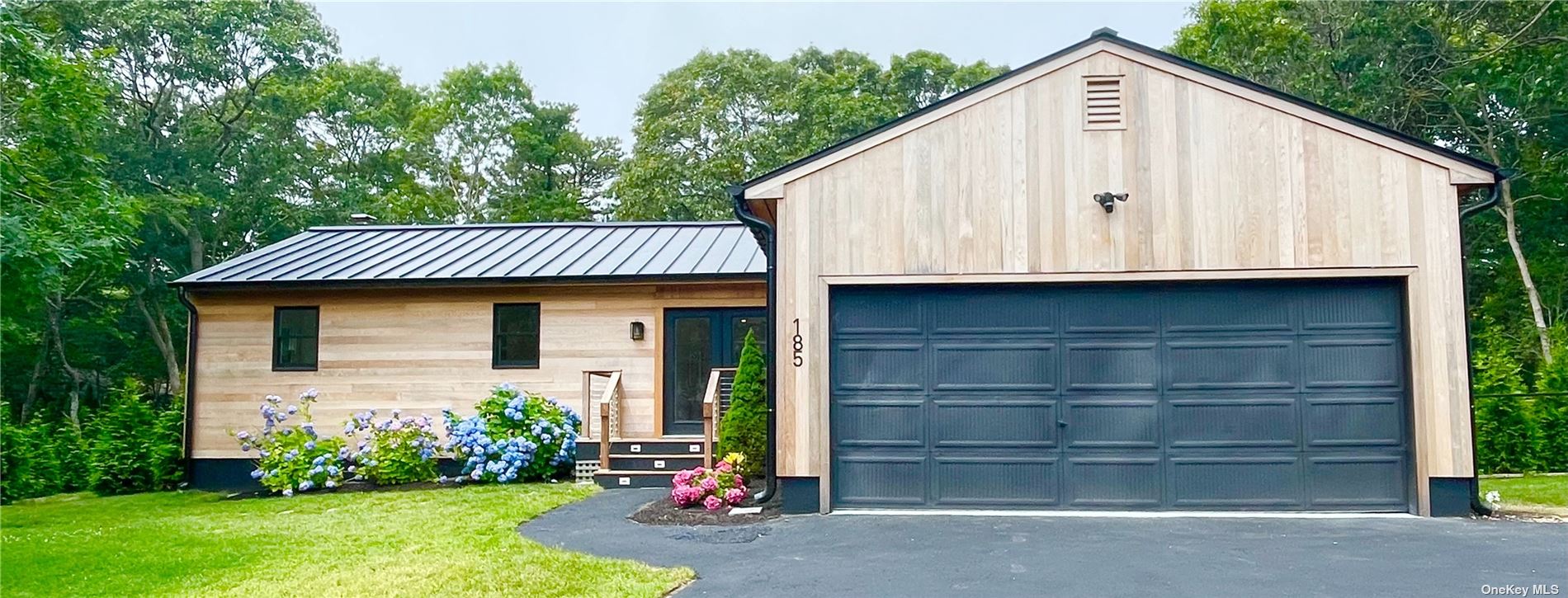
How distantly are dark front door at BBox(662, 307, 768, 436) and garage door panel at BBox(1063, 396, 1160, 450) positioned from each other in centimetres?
A: 476

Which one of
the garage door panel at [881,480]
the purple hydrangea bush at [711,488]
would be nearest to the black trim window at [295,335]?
the purple hydrangea bush at [711,488]

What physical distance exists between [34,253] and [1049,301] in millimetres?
9062

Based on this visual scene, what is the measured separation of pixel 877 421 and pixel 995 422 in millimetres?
1031

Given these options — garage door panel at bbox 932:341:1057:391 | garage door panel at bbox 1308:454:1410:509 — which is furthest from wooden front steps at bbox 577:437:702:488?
garage door panel at bbox 1308:454:1410:509

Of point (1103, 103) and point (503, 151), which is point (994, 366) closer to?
point (1103, 103)

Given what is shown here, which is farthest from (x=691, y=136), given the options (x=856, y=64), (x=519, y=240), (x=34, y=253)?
(x=34, y=253)

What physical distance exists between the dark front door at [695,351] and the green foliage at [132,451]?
21.6ft

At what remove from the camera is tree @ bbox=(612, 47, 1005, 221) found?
27.2 m

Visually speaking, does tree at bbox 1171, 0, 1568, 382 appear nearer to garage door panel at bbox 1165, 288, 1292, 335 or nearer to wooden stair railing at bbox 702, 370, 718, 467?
garage door panel at bbox 1165, 288, 1292, 335

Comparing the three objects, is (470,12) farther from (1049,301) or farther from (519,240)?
(1049,301)

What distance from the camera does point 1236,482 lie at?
28.6 ft

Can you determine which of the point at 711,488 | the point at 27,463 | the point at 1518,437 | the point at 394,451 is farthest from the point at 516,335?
the point at 1518,437

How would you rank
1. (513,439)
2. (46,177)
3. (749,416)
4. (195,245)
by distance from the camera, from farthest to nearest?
(195,245) → (513,439) → (46,177) → (749,416)

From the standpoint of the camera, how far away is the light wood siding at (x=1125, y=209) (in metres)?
8.45
